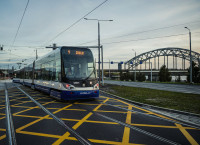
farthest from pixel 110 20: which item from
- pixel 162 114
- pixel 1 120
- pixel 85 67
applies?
pixel 1 120

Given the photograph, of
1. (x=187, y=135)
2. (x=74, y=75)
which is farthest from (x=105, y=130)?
(x=74, y=75)

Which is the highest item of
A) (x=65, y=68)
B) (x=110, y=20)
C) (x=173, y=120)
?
(x=110, y=20)

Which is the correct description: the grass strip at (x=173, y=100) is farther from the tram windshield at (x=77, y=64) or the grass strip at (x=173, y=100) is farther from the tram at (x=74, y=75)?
the tram windshield at (x=77, y=64)

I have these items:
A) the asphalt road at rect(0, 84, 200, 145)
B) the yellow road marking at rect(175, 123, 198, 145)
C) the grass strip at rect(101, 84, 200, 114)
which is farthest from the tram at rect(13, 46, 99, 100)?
the yellow road marking at rect(175, 123, 198, 145)

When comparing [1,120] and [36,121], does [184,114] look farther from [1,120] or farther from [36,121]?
[1,120]

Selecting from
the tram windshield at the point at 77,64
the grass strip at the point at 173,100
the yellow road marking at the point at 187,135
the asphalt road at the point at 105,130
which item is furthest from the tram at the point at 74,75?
the yellow road marking at the point at 187,135

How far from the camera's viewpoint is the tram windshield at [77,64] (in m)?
8.42

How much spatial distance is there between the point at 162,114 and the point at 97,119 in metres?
2.78

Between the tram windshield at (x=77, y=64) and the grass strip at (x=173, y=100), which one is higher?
the tram windshield at (x=77, y=64)

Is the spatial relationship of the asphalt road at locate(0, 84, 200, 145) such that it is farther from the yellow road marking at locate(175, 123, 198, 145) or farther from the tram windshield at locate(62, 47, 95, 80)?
the tram windshield at locate(62, 47, 95, 80)

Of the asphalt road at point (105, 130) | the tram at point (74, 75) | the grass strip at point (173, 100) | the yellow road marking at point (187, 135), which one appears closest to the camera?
the yellow road marking at point (187, 135)

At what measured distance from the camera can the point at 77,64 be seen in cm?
867

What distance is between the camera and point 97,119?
5496mm

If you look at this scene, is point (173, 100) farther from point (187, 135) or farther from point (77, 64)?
point (77, 64)
